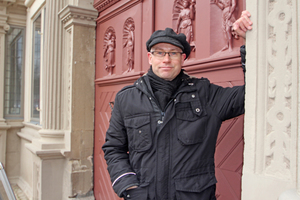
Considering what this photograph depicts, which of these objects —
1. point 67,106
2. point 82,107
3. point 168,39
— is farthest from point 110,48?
point 168,39

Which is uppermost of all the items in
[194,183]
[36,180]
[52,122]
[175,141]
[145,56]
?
[145,56]

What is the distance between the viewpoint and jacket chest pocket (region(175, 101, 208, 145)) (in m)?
1.62

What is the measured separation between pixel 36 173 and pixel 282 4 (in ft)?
15.4

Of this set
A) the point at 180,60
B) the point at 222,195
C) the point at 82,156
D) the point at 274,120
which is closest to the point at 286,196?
the point at 274,120

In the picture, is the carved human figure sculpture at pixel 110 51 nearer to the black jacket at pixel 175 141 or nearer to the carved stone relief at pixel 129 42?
the carved stone relief at pixel 129 42

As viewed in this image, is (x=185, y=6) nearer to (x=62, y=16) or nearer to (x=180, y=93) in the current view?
(x=180, y=93)

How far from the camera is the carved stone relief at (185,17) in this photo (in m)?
2.57

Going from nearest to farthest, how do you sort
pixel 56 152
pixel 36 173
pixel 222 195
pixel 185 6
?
1. pixel 222 195
2. pixel 185 6
3. pixel 56 152
4. pixel 36 173

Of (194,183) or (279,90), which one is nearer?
(279,90)

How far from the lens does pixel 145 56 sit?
11.1 feet

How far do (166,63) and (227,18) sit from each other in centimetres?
82

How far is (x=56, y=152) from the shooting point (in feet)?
14.3

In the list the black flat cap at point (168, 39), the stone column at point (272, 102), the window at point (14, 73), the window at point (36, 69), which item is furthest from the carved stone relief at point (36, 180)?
the stone column at point (272, 102)

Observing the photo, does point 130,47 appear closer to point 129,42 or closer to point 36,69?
point 129,42
